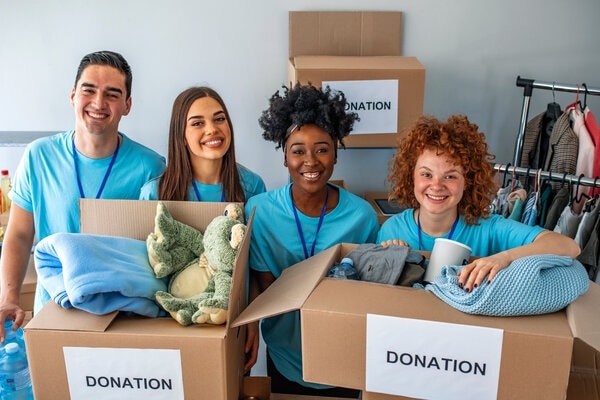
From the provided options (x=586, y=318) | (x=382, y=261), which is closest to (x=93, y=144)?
(x=382, y=261)

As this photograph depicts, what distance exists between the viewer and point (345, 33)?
2375 millimetres

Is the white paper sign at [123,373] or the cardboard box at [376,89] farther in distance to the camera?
the cardboard box at [376,89]

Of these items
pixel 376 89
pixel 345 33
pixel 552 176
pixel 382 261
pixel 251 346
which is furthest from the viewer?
pixel 345 33

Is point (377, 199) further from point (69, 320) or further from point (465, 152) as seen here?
point (69, 320)

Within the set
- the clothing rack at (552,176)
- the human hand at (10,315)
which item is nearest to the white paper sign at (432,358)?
the human hand at (10,315)

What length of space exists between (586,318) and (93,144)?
3.97ft

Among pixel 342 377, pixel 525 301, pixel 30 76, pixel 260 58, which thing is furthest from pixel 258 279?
pixel 30 76

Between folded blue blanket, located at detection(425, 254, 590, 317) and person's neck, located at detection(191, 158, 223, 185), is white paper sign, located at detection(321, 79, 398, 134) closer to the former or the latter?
person's neck, located at detection(191, 158, 223, 185)

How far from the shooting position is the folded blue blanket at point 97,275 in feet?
3.27

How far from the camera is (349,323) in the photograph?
A: 0.94 meters

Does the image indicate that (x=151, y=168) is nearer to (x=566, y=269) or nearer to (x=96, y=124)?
(x=96, y=124)

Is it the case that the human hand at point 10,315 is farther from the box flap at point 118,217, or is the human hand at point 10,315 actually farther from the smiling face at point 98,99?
the smiling face at point 98,99

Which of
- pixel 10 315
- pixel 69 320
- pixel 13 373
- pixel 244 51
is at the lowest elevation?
pixel 13 373

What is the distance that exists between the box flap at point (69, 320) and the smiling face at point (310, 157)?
0.60 metres
